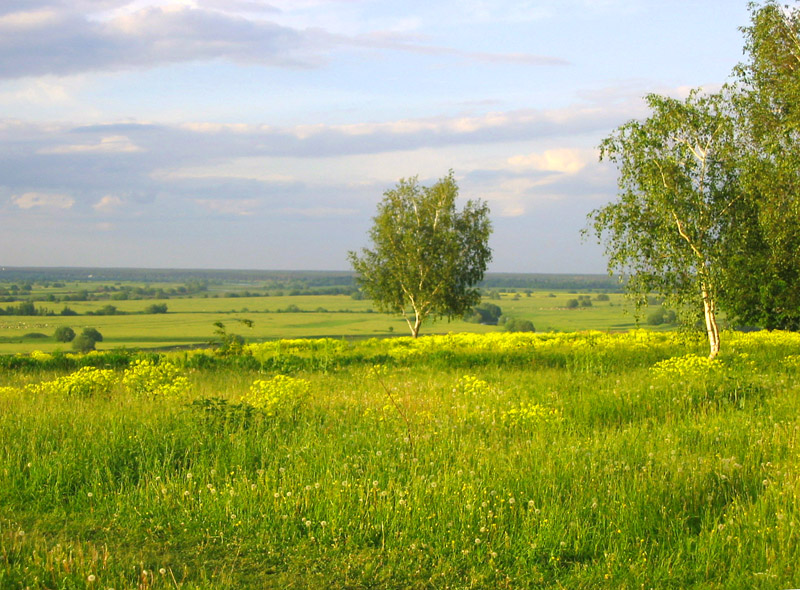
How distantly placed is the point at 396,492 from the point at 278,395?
3.99m

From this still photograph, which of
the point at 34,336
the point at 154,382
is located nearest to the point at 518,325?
the point at 34,336

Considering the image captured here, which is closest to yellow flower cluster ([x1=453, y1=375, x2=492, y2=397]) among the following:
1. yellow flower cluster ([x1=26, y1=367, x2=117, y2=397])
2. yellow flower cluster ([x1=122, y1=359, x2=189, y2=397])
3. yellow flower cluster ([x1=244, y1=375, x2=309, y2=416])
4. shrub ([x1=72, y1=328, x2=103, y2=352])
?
yellow flower cluster ([x1=244, y1=375, x2=309, y2=416])

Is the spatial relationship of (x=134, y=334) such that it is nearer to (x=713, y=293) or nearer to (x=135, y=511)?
(x=713, y=293)

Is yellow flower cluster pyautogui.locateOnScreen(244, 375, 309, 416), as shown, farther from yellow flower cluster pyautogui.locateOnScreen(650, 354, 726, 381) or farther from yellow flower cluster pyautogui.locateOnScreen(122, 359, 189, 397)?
yellow flower cluster pyautogui.locateOnScreen(650, 354, 726, 381)

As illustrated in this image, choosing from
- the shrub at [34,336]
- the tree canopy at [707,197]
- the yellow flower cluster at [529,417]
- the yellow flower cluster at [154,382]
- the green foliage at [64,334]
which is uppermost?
the tree canopy at [707,197]

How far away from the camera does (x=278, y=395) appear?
370 inches

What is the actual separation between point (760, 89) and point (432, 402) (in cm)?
1579

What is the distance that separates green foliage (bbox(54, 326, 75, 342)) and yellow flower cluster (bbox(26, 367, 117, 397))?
1700cm

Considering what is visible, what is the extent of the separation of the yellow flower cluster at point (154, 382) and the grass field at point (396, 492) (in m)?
0.12

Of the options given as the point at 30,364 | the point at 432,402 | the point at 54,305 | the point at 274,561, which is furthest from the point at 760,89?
the point at 54,305

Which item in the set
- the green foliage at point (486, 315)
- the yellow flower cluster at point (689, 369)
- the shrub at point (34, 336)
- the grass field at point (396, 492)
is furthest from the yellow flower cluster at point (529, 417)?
the green foliage at point (486, 315)

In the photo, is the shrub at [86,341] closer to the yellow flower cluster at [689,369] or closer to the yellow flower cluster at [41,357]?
the yellow flower cluster at [41,357]

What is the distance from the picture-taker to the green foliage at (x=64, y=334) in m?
27.5

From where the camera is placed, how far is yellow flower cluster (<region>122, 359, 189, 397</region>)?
10844 mm
